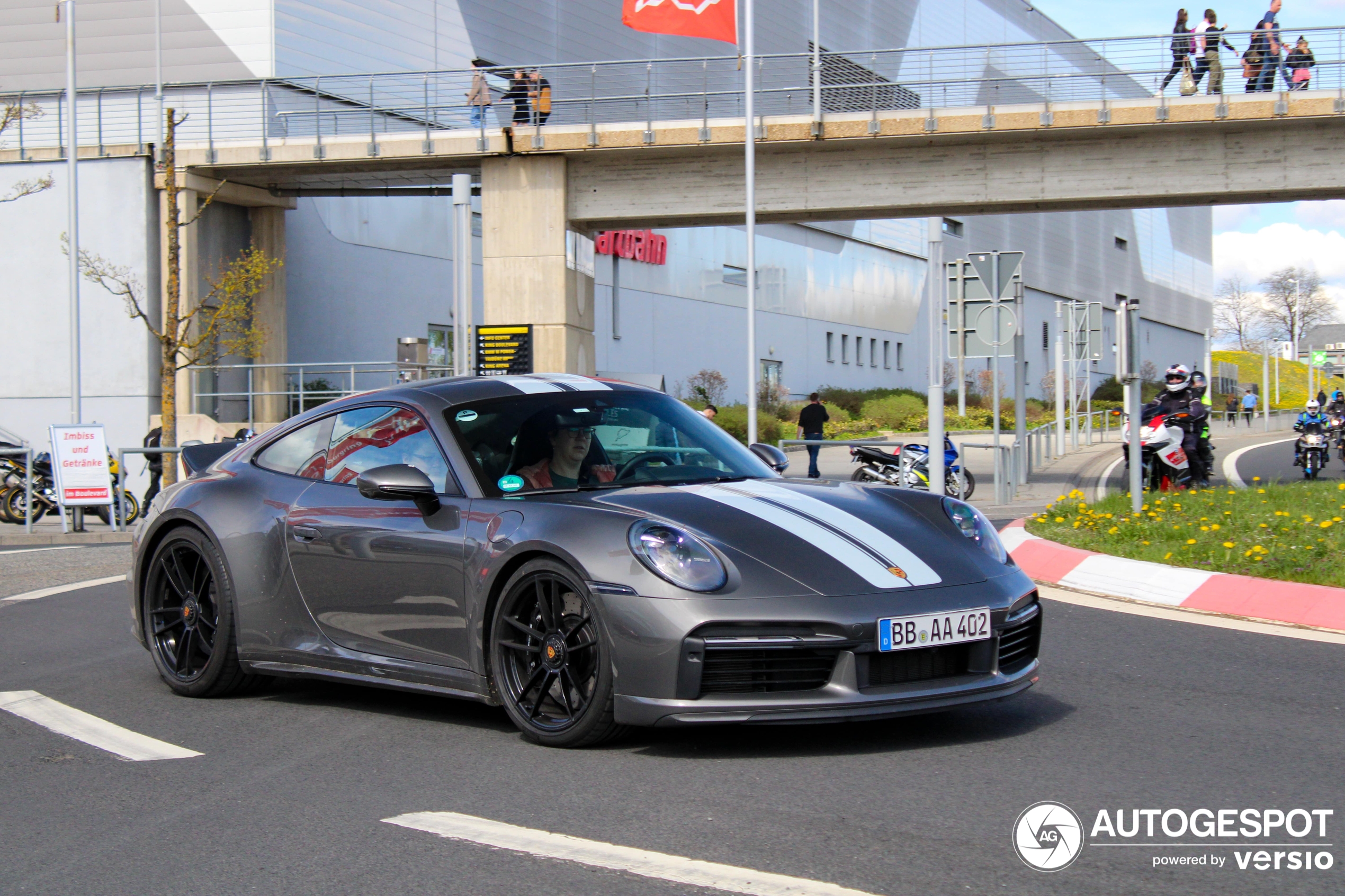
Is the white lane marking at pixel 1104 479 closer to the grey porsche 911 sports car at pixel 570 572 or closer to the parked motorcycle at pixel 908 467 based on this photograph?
the parked motorcycle at pixel 908 467

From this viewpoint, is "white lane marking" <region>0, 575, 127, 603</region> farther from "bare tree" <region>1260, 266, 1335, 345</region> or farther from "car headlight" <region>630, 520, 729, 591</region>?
"bare tree" <region>1260, 266, 1335, 345</region>

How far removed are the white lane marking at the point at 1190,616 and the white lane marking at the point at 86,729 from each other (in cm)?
394

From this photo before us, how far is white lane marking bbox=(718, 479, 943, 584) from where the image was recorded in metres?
4.71

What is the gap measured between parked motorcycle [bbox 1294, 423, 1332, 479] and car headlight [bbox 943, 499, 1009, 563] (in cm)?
2014

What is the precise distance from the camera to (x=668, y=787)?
4.23 m

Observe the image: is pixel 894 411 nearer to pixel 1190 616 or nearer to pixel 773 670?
pixel 1190 616

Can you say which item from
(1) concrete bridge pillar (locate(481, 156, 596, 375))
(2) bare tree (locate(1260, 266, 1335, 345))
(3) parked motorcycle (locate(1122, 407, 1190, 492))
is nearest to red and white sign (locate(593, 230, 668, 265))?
(1) concrete bridge pillar (locate(481, 156, 596, 375))

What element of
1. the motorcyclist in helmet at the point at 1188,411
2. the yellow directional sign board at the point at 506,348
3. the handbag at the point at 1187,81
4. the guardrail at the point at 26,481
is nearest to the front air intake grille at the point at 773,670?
the motorcyclist in helmet at the point at 1188,411

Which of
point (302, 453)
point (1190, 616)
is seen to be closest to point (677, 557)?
point (302, 453)

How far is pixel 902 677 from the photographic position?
178 inches

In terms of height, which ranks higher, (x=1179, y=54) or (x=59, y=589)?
(x=1179, y=54)

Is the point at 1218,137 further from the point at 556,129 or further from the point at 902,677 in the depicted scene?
the point at 902,677

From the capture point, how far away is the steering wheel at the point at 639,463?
5445mm

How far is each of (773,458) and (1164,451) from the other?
34.7 ft
